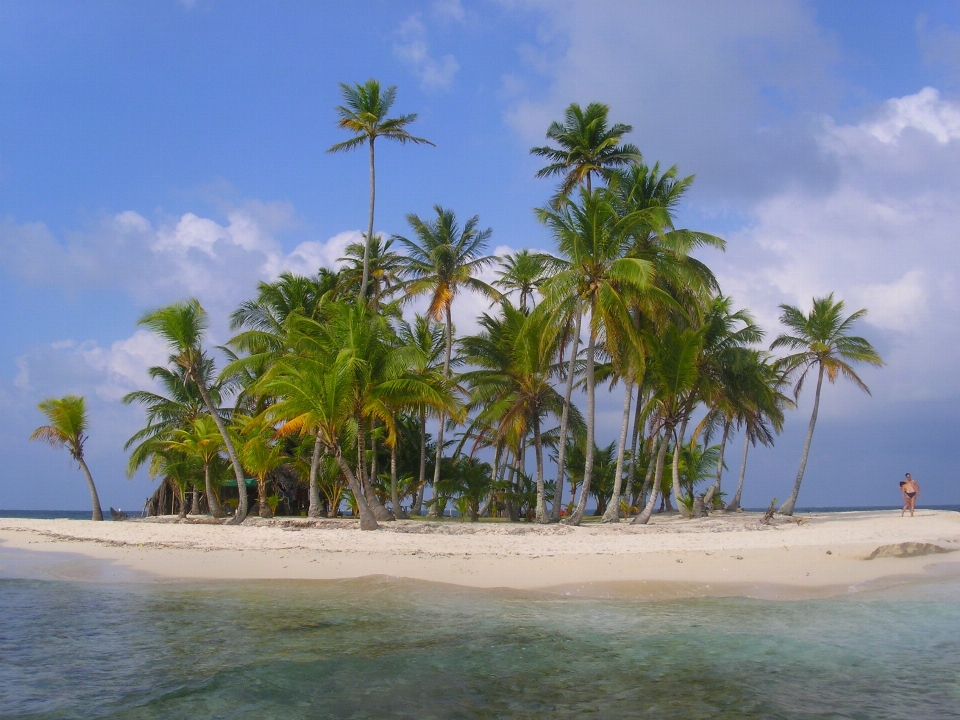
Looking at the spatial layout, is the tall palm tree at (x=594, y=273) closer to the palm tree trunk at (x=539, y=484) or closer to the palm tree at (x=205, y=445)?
the palm tree trunk at (x=539, y=484)

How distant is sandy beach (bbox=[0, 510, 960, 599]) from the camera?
10.5 m

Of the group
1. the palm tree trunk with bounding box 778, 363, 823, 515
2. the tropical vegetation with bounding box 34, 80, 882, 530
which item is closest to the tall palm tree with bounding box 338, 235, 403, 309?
the tropical vegetation with bounding box 34, 80, 882, 530

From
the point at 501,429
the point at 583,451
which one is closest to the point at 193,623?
the point at 501,429

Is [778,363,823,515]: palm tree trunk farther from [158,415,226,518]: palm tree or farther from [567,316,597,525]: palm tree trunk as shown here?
[158,415,226,518]: palm tree

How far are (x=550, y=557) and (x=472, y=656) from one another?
5.60m

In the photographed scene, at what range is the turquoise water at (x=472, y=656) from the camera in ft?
18.2

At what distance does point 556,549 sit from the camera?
1341 cm

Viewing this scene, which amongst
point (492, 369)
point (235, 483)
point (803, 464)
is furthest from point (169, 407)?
point (803, 464)

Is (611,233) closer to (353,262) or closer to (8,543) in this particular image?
(353,262)

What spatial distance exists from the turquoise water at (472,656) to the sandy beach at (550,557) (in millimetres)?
826

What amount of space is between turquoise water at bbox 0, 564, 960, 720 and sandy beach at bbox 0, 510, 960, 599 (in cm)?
83

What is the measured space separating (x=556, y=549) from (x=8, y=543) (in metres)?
12.9

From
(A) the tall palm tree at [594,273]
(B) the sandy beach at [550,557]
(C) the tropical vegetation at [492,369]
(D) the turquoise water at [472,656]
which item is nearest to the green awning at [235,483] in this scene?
(C) the tropical vegetation at [492,369]

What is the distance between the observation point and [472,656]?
6.89 m
